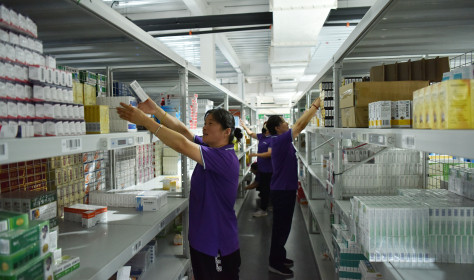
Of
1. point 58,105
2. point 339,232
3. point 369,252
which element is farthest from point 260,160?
→ point 58,105

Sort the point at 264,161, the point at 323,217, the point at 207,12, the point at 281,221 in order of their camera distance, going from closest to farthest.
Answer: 1. the point at 281,221
2. the point at 323,217
3. the point at 207,12
4. the point at 264,161

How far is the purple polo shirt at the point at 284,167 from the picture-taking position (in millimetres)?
3924

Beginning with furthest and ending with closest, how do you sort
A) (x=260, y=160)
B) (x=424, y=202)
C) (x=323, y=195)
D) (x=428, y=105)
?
1. (x=260, y=160)
2. (x=323, y=195)
3. (x=424, y=202)
4. (x=428, y=105)

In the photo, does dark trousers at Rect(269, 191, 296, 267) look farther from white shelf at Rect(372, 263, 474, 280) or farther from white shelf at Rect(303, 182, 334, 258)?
white shelf at Rect(372, 263, 474, 280)

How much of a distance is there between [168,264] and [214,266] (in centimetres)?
41

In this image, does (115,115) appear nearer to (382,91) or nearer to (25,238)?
(25,238)

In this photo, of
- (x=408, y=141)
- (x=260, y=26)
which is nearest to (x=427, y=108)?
(x=408, y=141)

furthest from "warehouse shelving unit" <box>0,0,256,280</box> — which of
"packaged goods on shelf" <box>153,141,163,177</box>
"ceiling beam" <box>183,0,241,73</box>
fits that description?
"ceiling beam" <box>183,0,241,73</box>

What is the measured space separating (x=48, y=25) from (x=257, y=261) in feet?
12.7

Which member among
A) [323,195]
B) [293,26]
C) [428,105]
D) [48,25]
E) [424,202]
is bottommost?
[323,195]

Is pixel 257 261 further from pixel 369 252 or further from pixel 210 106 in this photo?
pixel 369 252

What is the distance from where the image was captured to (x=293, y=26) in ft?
13.7

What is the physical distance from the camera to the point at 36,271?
3.29 feet

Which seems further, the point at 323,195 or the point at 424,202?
the point at 323,195
